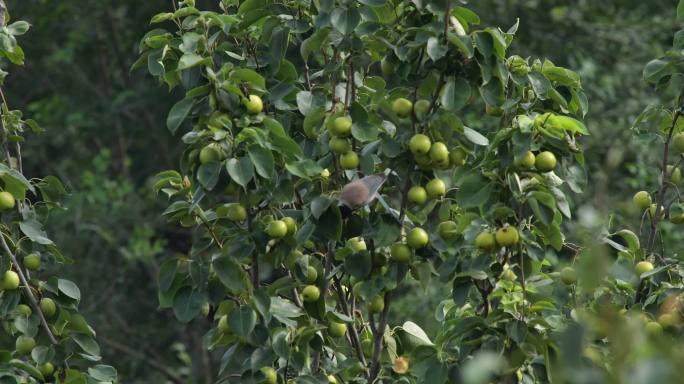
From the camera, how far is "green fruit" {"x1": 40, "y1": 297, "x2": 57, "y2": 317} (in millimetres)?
2859

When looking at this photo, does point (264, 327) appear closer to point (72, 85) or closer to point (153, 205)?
point (153, 205)

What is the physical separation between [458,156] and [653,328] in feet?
1.87

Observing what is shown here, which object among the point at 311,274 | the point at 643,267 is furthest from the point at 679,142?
the point at 311,274

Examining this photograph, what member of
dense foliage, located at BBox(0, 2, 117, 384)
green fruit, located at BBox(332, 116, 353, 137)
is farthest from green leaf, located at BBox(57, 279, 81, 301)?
green fruit, located at BBox(332, 116, 353, 137)

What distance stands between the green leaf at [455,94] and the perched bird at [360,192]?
21cm

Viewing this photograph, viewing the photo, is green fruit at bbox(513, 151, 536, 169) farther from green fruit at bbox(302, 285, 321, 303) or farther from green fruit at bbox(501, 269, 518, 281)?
green fruit at bbox(302, 285, 321, 303)

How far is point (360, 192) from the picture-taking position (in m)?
2.36

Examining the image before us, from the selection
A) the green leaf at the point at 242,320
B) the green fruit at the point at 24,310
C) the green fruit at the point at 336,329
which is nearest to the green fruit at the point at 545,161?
the green fruit at the point at 336,329

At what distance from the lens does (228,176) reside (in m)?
2.38

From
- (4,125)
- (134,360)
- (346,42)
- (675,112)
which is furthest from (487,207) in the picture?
(134,360)

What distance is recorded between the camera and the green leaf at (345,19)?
2426 mm

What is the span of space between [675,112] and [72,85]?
761 centimetres

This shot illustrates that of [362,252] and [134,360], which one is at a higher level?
[362,252]

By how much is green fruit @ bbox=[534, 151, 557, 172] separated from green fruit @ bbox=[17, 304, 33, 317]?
134 cm
